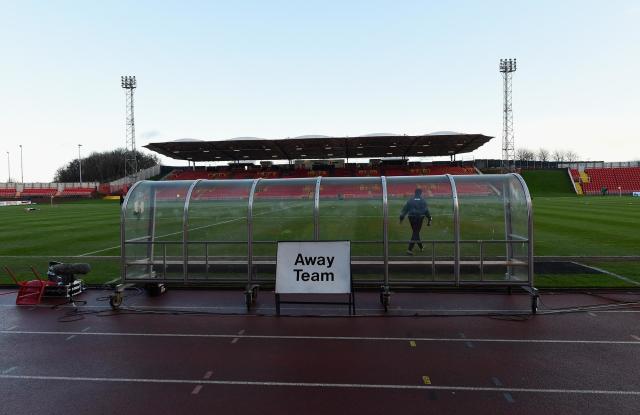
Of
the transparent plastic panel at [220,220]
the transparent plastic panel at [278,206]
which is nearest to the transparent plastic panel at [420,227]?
the transparent plastic panel at [278,206]

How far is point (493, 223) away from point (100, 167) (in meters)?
120

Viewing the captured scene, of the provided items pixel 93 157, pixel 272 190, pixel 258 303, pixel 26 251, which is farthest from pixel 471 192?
pixel 93 157

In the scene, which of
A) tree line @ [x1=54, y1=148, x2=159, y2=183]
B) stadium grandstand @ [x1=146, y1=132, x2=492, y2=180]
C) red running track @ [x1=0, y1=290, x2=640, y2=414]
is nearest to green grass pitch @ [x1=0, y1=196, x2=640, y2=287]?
red running track @ [x1=0, y1=290, x2=640, y2=414]

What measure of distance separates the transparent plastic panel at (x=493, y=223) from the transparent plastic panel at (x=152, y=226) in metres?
6.70

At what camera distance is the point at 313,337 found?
7.68 meters

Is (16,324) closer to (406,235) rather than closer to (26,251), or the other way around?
(406,235)

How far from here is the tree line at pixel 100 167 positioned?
11438 centimetres

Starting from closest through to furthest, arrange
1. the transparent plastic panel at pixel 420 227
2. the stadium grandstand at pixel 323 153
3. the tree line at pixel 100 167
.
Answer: the transparent plastic panel at pixel 420 227
the stadium grandstand at pixel 323 153
the tree line at pixel 100 167

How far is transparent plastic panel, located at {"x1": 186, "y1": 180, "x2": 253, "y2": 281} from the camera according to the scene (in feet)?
35.4

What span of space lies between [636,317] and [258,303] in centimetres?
758

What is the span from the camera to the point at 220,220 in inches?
471

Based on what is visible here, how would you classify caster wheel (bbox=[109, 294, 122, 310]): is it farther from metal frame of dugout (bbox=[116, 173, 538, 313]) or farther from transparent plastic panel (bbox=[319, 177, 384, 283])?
transparent plastic panel (bbox=[319, 177, 384, 283])

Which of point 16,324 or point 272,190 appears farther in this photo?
point 272,190

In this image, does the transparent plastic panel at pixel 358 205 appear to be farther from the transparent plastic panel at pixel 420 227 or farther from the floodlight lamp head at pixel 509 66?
the floodlight lamp head at pixel 509 66
